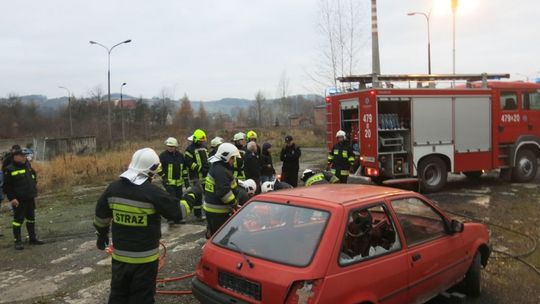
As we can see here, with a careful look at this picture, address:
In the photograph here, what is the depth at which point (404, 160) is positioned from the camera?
11.0m

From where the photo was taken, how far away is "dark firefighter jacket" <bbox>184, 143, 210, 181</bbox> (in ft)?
30.2

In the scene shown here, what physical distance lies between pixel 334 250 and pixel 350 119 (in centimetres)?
878

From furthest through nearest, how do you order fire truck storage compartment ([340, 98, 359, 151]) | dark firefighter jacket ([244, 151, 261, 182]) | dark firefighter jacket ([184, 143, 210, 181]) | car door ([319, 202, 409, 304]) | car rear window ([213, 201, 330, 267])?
fire truck storage compartment ([340, 98, 359, 151])
dark firefighter jacket ([184, 143, 210, 181])
dark firefighter jacket ([244, 151, 261, 182])
car rear window ([213, 201, 330, 267])
car door ([319, 202, 409, 304])

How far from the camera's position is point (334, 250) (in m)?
3.27

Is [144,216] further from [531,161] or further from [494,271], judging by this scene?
[531,161]

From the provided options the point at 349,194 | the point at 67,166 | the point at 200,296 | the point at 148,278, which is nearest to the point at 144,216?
the point at 148,278

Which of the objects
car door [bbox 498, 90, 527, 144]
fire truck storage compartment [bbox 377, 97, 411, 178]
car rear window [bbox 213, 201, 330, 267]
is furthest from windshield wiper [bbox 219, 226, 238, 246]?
car door [bbox 498, 90, 527, 144]

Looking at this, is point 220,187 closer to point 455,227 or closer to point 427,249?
point 427,249

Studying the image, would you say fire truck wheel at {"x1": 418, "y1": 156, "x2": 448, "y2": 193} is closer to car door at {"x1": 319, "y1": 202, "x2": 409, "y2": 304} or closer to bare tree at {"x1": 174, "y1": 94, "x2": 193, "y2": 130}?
car door at {"x1": 319, "y1": 202, "x2": 409, "y2": 304}

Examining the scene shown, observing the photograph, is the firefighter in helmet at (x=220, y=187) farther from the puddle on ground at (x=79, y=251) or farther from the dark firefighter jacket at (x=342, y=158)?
the dark firefighter jacket at (x=342, y=158)

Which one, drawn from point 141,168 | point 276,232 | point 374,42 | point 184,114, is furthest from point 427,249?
point 184,114

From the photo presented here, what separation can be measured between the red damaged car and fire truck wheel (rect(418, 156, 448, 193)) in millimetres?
6860

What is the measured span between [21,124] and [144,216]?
71.6m

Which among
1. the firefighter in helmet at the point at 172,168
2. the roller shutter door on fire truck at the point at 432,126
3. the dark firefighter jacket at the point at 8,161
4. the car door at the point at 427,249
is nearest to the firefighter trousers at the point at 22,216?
the dark firefighter jacket at the point at 8,161
